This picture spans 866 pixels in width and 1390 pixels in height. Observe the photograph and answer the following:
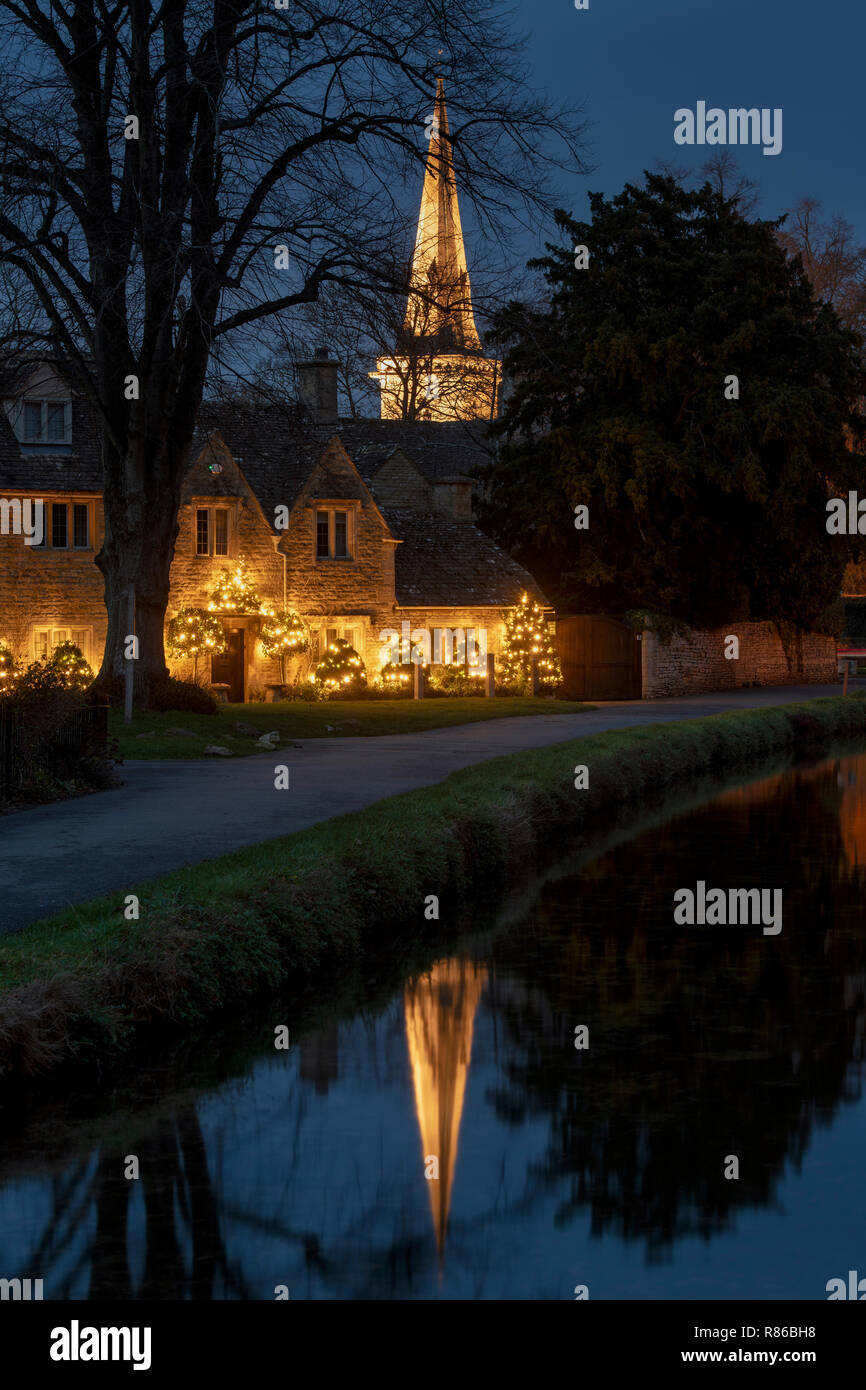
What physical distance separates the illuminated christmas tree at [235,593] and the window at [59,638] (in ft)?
10.7

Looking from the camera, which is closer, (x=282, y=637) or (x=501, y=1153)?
(x=501, y=1153)

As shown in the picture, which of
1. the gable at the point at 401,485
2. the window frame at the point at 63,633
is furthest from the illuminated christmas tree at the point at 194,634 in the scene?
the gable at the point at 401,485

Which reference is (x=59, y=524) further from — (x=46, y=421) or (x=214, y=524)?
(x=214, y=524)

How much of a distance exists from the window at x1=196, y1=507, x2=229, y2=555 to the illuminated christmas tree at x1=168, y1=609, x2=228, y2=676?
7.19ft

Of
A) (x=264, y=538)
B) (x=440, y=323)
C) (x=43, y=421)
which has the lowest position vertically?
(x=264, y=538)

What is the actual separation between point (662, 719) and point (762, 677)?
59.5 ft

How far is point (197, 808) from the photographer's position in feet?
63.2

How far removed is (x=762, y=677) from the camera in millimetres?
54062

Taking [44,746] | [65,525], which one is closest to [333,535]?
[65,525]

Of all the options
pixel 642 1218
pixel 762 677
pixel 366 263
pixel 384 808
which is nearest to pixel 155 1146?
pixel 642 1218

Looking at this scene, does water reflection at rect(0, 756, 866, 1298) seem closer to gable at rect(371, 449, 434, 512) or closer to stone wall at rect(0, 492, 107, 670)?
stone wall at rect(0, 492, 107, 670)

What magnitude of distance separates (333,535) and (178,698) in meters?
14.3

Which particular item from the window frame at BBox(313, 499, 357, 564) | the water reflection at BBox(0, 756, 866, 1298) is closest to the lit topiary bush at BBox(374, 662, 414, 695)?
the window frame at BBox(313, 499, 357, 564)

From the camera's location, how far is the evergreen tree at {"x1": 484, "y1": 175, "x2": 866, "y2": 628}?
45.2 metres
